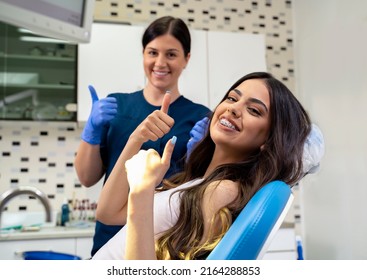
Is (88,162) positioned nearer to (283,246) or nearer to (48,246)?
(48,246)

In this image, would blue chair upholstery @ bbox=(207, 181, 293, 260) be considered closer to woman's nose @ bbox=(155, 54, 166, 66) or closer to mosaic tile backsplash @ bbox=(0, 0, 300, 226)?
woman's nose @ bbox=(155, 54, 166, 66)

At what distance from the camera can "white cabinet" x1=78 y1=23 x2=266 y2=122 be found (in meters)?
2.42

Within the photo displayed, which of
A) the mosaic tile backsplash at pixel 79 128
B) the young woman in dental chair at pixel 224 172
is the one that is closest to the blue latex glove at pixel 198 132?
the young woman in dental chair at pixel 224 172

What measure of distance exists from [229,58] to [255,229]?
2127 millimetres

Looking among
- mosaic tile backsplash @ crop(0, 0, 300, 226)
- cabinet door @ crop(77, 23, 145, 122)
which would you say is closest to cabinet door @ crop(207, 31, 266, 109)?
mosaic tile backsplash @ crop(0, 0, 300, 226)

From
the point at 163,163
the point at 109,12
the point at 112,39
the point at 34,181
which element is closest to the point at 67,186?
the point at 34,181

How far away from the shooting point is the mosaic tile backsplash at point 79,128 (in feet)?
8.43

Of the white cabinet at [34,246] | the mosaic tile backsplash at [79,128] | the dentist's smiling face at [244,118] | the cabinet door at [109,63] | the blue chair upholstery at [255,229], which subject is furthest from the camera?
the mosaic tile backsplash at [79,128]

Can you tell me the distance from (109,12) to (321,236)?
2.28 m

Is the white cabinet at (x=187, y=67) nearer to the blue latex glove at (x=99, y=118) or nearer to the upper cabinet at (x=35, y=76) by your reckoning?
the upper cabinet at (x=35, y=76)

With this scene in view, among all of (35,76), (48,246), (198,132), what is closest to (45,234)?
(48,246)

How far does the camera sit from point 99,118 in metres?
1.28

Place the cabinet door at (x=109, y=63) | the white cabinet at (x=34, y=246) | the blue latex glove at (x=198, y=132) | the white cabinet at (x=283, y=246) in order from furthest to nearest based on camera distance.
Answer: the cabinet door at (x=109, y=63) < the white cabinet at (x=283, y=246) < the white cabinet at (x=34, y=246) < the blue latex glove at (x=198, y=132)
